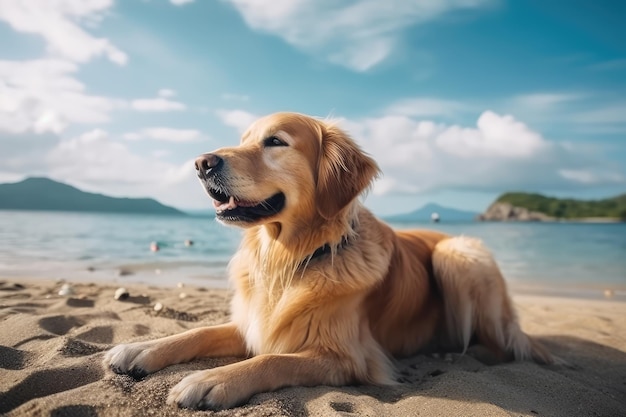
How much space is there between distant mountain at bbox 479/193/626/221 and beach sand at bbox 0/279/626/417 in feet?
256

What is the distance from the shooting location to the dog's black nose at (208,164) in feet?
8.56

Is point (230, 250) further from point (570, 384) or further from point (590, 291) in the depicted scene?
point (570, 384)

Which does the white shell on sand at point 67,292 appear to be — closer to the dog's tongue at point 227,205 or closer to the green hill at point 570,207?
the dog's tongue at point 227,205

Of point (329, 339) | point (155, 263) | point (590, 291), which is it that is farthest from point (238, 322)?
point (155, 263)

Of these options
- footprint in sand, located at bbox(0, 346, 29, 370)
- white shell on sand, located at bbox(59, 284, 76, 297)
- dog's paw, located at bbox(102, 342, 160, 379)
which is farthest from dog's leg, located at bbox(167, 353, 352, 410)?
white shell on sand, located at bbox(59, 284, 76, 297)

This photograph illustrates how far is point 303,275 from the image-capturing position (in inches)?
112

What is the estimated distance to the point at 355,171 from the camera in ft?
9.84

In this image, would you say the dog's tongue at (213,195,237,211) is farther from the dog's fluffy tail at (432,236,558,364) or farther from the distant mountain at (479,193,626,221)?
the distant mountain at (479,193,626,221)

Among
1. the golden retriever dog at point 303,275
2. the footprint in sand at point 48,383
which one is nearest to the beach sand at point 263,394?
the footprint in sand at point 48,383

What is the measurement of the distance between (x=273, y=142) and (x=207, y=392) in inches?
63.8

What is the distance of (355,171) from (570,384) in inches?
77.3

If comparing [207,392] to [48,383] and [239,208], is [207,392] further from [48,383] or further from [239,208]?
[239,208]

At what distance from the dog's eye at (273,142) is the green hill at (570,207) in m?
79.3

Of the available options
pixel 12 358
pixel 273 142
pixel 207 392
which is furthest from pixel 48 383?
pixel 273 142
